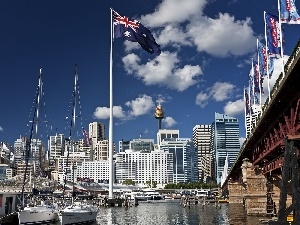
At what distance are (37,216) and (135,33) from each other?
32552 mm

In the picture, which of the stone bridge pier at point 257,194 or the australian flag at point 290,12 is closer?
the australian flag at point 290,12

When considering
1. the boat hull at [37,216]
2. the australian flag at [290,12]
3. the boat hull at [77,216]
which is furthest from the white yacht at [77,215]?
the australian flag at [290,12]

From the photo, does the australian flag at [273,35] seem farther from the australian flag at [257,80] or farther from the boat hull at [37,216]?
the boat hull at [37,216]

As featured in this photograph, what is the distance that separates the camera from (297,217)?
71.2 ft

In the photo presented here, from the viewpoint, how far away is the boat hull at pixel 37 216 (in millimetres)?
49875

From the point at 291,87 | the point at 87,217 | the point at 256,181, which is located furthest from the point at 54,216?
the point at 291,87

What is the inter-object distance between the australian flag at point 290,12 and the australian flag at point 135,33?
2490cm

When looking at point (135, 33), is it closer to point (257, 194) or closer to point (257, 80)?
point (257, 80)

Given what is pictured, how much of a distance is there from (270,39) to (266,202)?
26.5 metres

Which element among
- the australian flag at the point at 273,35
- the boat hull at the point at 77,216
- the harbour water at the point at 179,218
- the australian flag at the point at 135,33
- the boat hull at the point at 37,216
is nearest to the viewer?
the australian flag at the point at 273,35

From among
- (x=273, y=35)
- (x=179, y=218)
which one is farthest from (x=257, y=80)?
(x=179, y=218)

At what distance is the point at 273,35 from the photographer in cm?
4456

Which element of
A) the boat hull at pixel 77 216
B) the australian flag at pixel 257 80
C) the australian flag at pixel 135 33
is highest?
the australian flag at pixel 135 33

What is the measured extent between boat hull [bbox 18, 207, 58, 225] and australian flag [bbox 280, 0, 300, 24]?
37300 millimetres
